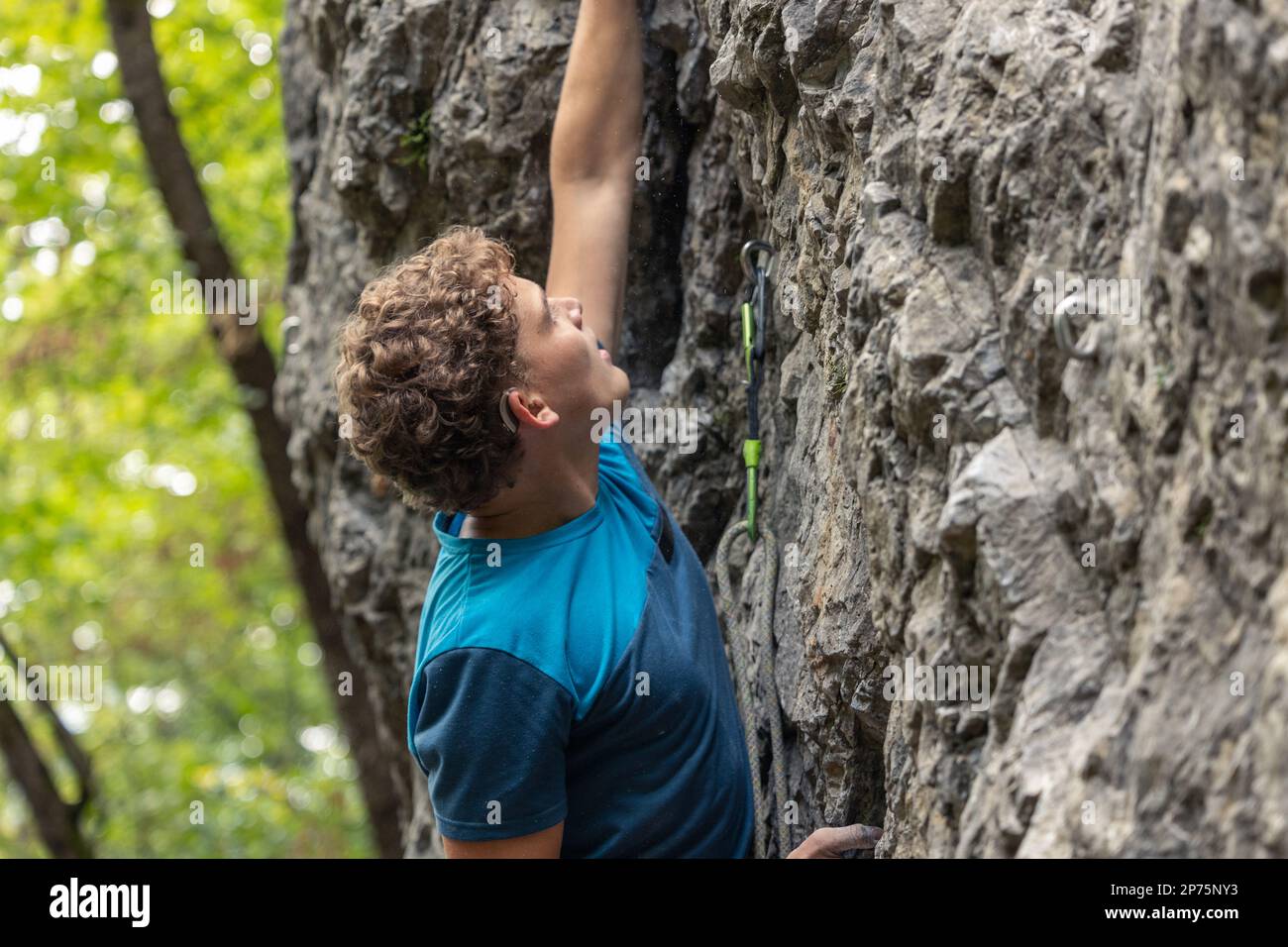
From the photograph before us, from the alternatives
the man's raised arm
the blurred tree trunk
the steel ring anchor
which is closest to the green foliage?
the blurred tree trunk

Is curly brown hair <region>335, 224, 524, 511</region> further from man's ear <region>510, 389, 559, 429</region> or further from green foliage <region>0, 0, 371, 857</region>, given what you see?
green foliage <region>0, 0, 371, 857</region>

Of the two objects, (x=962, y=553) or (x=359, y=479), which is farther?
(x=359, y=479)

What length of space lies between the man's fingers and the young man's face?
43.6 inches

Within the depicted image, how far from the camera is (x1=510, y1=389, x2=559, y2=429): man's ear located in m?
2.78

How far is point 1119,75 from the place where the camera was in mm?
2139

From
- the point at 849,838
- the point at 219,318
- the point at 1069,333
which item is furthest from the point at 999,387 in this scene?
the point at 219,318

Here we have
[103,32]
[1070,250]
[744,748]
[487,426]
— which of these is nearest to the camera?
[1070,250]

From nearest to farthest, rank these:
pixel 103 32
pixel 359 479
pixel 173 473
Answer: pixel 359 479, pixel 103 32, pixel 173 473

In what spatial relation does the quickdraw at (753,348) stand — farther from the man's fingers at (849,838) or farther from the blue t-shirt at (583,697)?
the man's fingers at (849,838)

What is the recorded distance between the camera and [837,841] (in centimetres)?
288

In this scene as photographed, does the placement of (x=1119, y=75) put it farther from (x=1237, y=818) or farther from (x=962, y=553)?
(x=1237, y=818)

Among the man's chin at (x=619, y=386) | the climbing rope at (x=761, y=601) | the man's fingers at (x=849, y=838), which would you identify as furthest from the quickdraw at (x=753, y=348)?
the man's fingers at (x=849, y=838)
